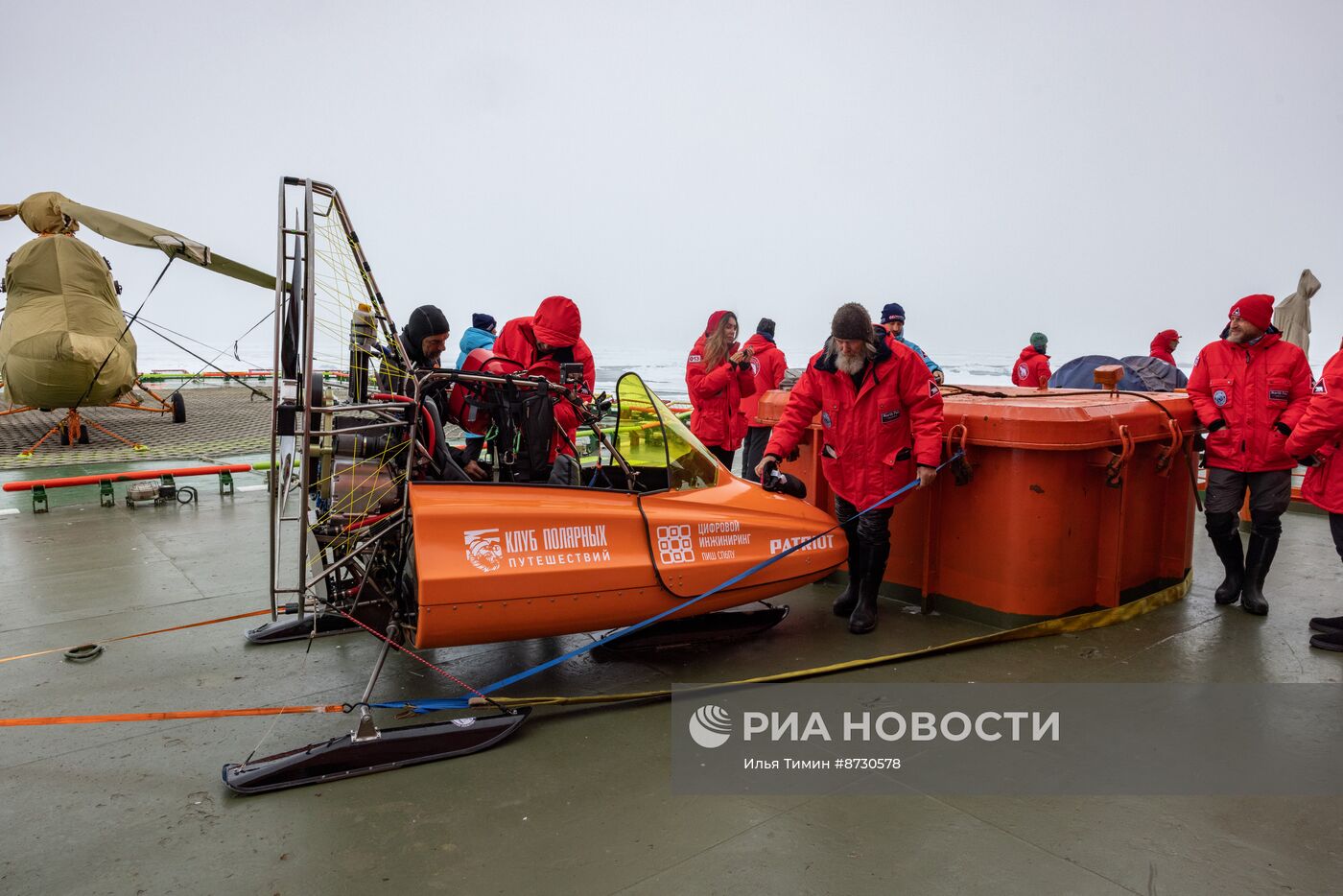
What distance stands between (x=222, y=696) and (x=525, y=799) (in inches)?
67.5

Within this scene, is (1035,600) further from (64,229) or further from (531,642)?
(64,229)

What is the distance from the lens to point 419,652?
14.0 feet

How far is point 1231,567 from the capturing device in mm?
5090

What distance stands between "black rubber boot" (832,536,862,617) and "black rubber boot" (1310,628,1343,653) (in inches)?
91.8

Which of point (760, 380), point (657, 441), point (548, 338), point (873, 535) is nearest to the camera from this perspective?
point (657, 441)

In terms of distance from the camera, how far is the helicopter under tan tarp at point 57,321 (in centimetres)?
1067

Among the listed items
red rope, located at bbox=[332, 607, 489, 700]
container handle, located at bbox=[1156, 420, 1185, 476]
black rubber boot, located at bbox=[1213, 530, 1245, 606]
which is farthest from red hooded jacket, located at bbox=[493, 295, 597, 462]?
black rubber boot, located at bbox=[1213, 530, 1245, 606]

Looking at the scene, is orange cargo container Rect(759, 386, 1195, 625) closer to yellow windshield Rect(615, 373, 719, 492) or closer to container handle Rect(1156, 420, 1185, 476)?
container handle Rect(1156, 420, 1185, 476)

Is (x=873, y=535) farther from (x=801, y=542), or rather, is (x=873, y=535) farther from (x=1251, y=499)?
(x=1251, y=499)

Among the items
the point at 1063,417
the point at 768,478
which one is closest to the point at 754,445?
the point at 768,478

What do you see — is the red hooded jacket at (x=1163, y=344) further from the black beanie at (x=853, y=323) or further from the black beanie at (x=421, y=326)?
the black beanie at (x=421, y=326)

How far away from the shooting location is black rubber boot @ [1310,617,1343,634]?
4406 mm

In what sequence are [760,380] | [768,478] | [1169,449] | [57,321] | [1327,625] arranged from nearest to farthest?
[768,478] → [1327,625] → [1169,449] → [760,380] → [57,321]

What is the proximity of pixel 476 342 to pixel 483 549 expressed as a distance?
136 inches
